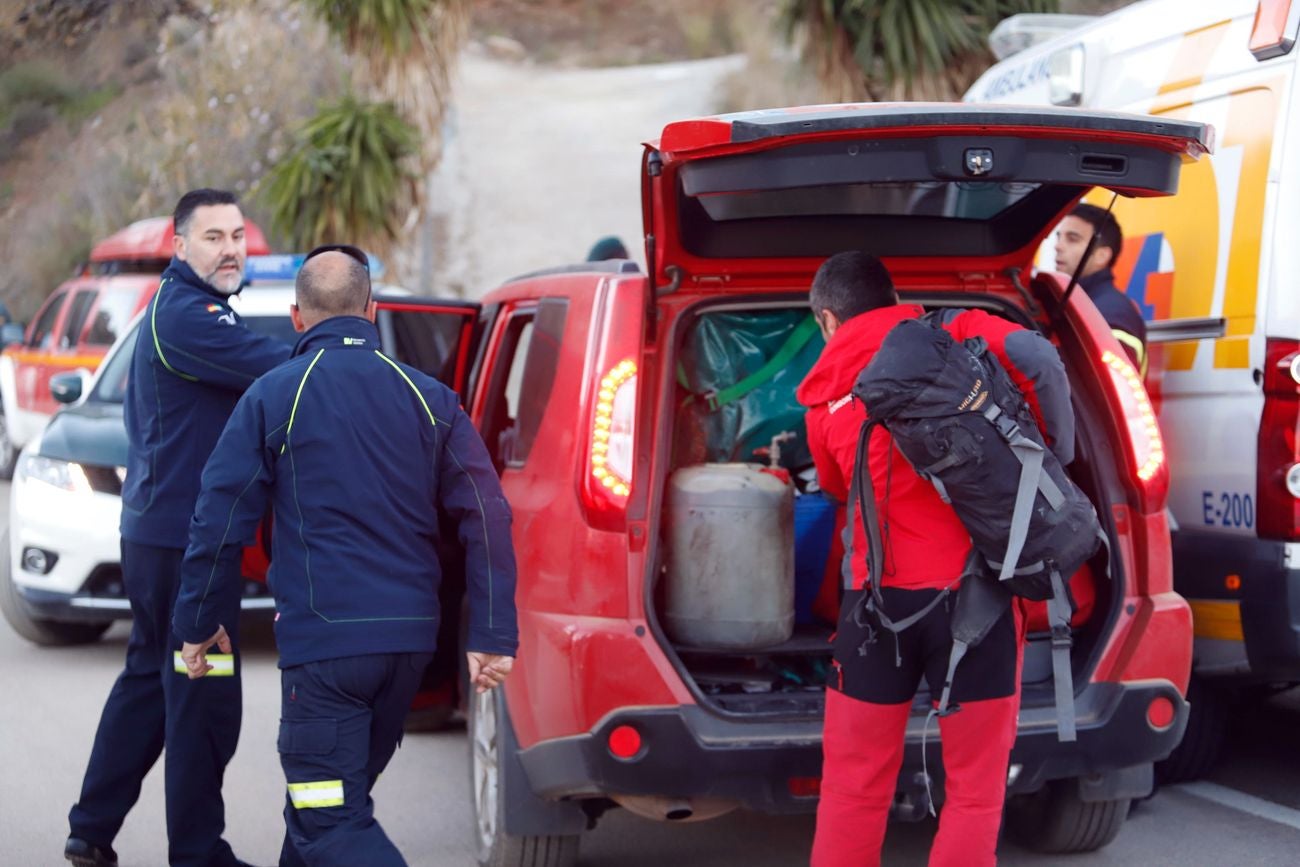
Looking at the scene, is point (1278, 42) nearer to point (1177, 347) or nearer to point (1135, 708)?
point (1177, 347)

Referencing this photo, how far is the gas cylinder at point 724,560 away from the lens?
4.44m

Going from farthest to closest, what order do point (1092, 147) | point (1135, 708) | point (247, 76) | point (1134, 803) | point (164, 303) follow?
point (247, 76) < point (1134, 803) < point (164, 303) < point (1135, 708) < point (1092, 147)

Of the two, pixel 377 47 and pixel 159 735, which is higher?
pixel 377 47

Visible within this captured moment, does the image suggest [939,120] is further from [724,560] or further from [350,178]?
[350,178]

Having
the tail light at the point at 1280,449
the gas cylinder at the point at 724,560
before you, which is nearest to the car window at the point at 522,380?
the gas cylinder at the point at 724,560

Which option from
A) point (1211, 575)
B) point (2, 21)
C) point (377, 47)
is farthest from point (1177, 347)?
point (377, 47)

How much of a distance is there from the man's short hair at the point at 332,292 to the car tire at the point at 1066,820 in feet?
7.96

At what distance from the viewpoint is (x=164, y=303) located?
4.75 metres

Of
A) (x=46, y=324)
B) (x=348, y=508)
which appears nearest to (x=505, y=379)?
(x=348, y=508)

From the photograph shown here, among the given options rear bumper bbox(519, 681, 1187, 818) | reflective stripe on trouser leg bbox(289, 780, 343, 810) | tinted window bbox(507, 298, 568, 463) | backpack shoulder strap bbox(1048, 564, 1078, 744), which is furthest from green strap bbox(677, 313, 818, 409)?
reflective stripe on trouser leg bbox(289, 780, 343, 810)

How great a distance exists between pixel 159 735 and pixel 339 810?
134 cm

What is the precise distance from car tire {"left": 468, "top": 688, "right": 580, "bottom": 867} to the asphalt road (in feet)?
1.24

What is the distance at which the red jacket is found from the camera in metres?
3.84

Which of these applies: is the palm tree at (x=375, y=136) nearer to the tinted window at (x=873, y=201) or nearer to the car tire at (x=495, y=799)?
the car tire at (x=495, y=799)
